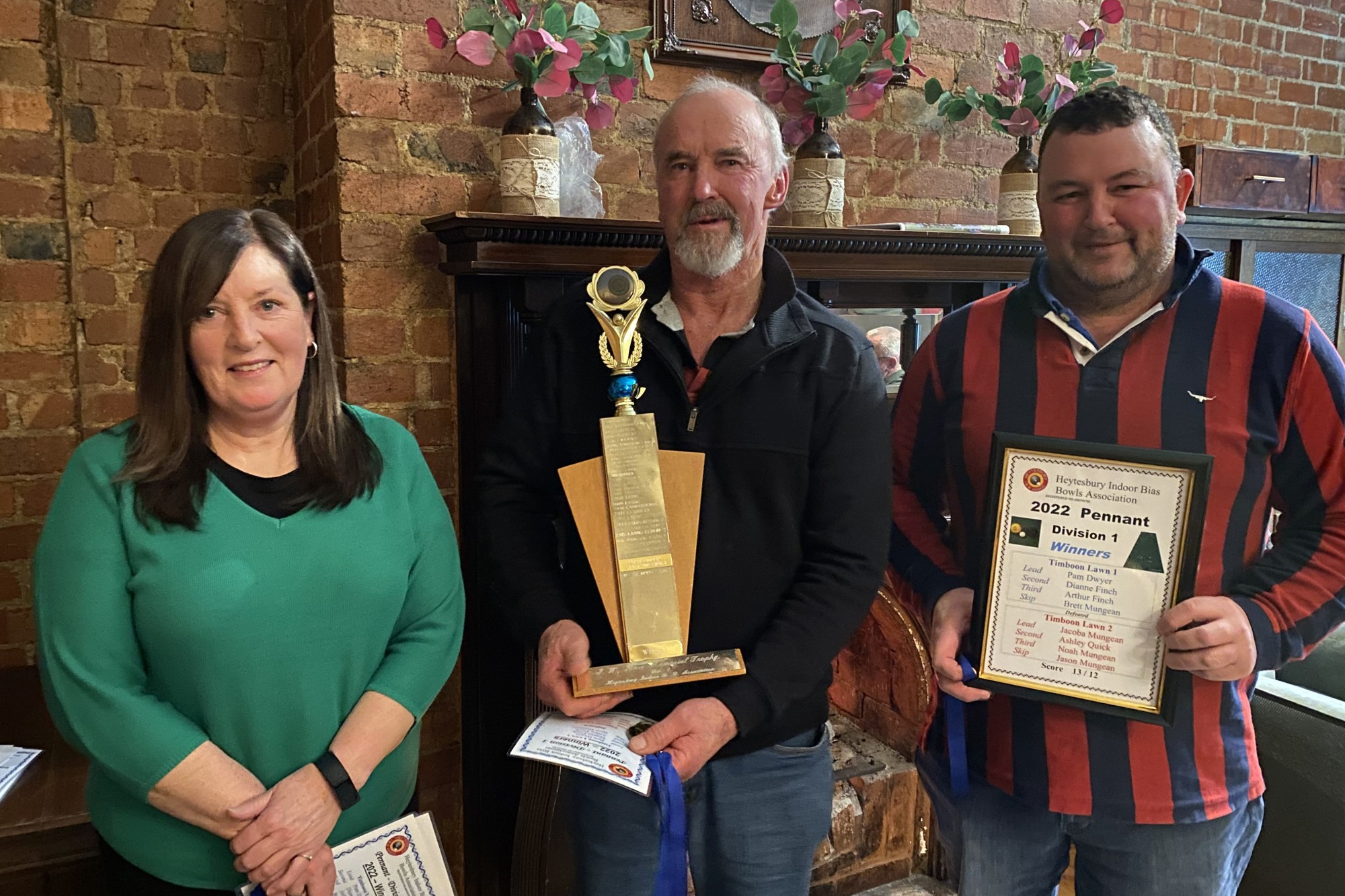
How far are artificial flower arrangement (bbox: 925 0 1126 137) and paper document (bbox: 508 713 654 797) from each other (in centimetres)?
189

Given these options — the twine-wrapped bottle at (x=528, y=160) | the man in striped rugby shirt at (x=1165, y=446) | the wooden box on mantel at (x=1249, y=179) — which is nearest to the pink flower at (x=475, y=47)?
the twine-wrapped bottle at (x=528, y=160)

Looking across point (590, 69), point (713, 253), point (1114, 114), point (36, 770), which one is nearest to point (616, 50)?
point (590, 69)

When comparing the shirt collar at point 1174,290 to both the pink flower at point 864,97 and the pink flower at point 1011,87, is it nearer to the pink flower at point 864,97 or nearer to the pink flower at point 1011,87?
the pink flower at point 864,97

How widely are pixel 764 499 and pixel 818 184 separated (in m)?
1.14

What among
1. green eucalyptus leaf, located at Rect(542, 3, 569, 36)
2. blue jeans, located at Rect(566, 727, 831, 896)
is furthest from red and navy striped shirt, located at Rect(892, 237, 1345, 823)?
green eucalyptus leaf, located at Rect(542, 3, 569, 36)

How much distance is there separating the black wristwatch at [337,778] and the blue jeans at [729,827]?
33cm

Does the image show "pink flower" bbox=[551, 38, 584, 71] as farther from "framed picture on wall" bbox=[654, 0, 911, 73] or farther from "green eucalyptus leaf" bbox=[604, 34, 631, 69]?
"framed picture on wall" bbox=[654, 0, 911, 73]

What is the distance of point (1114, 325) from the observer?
47.5 inches

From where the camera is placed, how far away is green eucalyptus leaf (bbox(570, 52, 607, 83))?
6.37 feet

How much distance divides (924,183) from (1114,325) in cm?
150

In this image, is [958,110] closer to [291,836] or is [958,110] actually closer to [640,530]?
[640,530]

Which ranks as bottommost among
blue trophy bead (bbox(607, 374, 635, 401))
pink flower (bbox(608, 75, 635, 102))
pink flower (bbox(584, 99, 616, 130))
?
blue trophy bead (bbox(607, 374, 635, 401))

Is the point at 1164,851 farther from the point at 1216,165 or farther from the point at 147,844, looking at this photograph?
the point at 1216,165

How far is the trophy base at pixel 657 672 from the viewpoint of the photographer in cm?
121
